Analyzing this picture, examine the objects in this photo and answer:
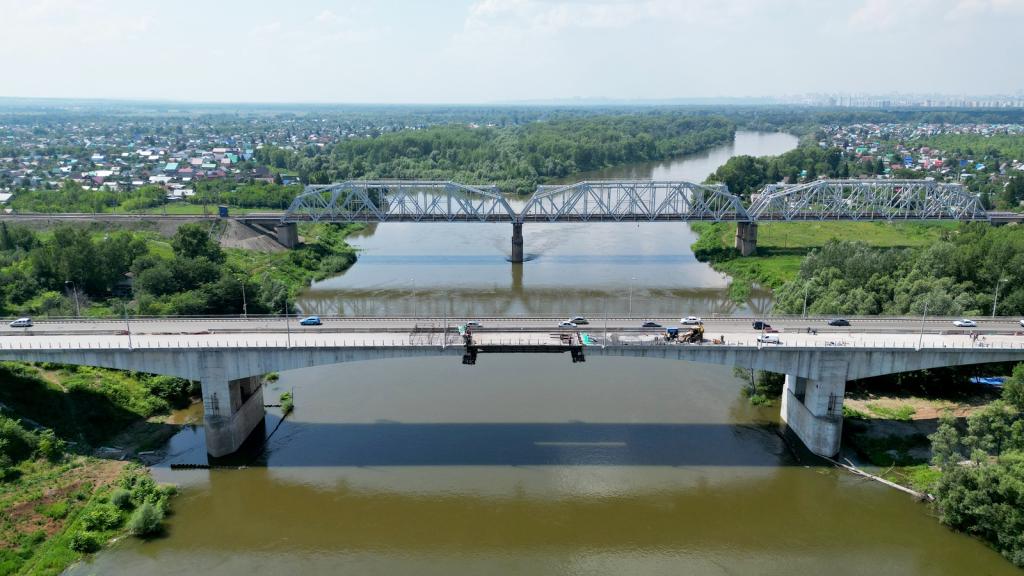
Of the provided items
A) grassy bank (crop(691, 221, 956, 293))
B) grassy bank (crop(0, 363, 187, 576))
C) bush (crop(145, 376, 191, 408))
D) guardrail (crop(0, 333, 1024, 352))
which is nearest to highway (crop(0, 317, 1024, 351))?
guardrail (crop(0, 333, 1024, 352))

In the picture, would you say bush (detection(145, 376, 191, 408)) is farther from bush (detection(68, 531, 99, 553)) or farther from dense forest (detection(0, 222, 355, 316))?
bush (detection(68, 531, 99, 553))

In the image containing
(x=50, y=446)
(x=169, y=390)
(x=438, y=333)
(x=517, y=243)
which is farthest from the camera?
(x=517, y=243)

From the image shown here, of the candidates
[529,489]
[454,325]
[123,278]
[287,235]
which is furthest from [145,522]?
[287,235]

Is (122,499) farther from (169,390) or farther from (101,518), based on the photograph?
(169,390)

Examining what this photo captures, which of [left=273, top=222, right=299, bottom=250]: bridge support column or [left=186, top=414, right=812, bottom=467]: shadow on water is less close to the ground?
[left=273, top=222, right=299, bottom=250]: bridge support column

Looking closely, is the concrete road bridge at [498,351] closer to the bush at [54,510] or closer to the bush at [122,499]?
the bush at [122,499]

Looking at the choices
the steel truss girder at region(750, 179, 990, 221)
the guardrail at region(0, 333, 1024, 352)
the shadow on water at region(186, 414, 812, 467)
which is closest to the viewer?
the guardrail at region(0, 333, 1024, 352)
